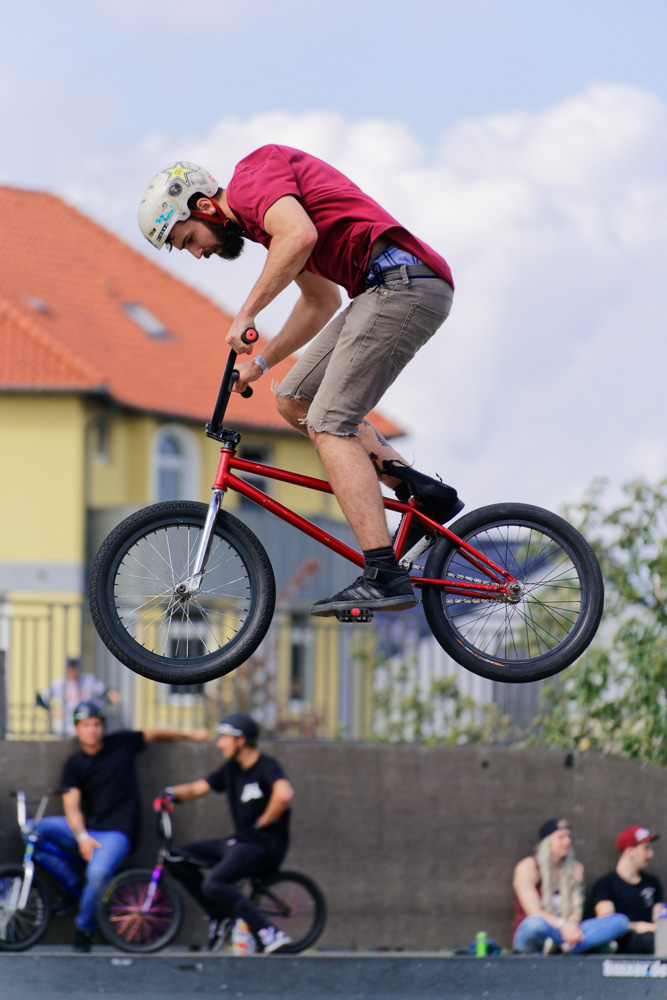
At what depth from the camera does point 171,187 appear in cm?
439

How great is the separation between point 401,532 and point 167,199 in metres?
1.38

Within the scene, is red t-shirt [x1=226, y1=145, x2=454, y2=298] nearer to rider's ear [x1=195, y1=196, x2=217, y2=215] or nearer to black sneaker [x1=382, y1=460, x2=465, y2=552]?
rider's ear [x1=195, y1=196, x2=217, y2=215]

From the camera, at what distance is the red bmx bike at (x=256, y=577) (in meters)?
4.46

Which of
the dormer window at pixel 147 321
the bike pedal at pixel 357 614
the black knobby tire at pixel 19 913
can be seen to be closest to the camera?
the bike pedal at pixel 357 614

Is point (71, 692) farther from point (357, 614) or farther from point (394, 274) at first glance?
point (394, 274)

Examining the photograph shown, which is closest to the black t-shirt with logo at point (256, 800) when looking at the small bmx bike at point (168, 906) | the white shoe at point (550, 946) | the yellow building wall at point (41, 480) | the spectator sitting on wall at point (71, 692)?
the small bmx bike at point (168, 906)

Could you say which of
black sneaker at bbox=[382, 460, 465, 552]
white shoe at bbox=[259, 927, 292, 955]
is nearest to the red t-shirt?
black sneaker at bbox=[382, 460, 465, 552]

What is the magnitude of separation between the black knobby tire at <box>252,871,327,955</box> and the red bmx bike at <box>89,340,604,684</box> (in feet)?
14.6

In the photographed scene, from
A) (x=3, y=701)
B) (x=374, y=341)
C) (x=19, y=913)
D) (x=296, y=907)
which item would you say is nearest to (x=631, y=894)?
(x=296, y=907)

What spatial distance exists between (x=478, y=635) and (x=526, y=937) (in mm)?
4866

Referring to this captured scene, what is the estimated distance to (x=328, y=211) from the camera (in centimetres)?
442

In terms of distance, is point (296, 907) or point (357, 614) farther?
point (296, 907)

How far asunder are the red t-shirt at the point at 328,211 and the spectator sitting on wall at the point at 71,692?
218 inches

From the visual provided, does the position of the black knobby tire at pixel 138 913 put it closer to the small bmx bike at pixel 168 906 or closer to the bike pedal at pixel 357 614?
the small bmx bike at pixel 168 906
